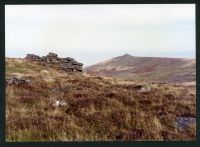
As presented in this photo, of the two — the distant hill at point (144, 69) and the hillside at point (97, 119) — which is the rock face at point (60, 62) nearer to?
the distant hill at point (144, 69)

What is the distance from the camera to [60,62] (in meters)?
31.5

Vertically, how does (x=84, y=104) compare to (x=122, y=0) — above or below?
below

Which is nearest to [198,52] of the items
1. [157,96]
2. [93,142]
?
[93,142]

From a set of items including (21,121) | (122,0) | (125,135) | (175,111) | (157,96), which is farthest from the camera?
(157,96)

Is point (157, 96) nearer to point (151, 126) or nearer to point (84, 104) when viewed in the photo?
point (84, 104)

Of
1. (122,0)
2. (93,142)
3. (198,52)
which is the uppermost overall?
(122,0)

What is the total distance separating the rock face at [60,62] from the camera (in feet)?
96.7

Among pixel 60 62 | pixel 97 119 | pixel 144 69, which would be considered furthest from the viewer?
pixel 144 69

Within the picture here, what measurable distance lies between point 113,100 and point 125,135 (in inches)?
128

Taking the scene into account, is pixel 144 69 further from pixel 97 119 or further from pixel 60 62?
pixel 97 119

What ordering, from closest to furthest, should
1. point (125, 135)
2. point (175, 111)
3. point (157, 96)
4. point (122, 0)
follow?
1. point (122, 0)
2. point (125, 135)
3. point (175, 111)
4. point (157, 96)

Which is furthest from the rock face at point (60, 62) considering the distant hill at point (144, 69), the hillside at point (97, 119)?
the hillside at point (97, 119)

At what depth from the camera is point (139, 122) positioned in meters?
11.4

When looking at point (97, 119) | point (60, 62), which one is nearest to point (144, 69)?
point (60, 62)
